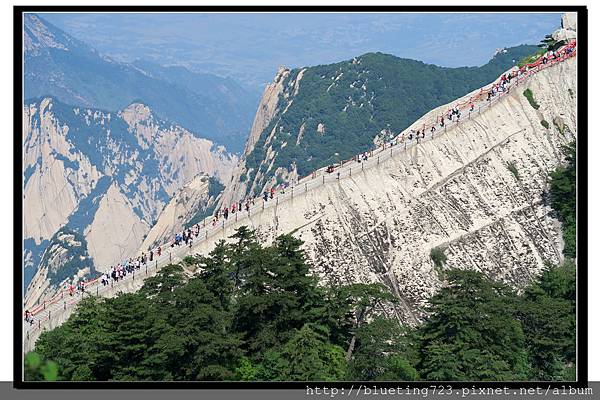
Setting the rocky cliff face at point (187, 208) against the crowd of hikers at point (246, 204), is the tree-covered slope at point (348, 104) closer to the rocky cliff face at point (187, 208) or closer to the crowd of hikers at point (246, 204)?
the rocky cliff face at point (187, 208)

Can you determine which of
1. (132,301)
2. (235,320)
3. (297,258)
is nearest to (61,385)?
(132,301)

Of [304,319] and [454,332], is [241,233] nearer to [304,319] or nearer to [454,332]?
[304,319]

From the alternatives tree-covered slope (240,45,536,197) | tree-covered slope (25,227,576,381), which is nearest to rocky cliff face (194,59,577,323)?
tree-covered slope (25,227,576,381)

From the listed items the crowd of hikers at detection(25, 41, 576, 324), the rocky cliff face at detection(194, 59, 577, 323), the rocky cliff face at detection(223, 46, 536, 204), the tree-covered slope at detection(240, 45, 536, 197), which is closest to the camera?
the crowd of hikers at detection(25, 41, 576, 324)

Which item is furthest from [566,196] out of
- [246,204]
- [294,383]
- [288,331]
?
[294,383]

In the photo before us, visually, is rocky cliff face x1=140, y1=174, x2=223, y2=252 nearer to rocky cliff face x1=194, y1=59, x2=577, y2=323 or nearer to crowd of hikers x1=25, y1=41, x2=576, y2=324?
crowd of hikers x1=25, y1=41, x2=576, y2=324

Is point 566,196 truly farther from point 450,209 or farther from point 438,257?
point 438,257
